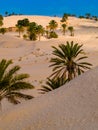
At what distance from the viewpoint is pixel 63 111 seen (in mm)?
20906

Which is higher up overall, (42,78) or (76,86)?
(76,86)

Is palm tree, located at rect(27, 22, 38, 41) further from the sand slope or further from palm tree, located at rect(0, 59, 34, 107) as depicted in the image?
the sand slope

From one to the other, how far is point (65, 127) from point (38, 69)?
46.6 meters

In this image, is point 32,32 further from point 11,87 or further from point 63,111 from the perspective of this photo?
point 63,111

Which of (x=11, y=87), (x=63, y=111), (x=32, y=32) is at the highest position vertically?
(x=32, y=32)

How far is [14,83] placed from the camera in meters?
31.4

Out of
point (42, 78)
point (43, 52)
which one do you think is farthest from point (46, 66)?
point (43, 52)

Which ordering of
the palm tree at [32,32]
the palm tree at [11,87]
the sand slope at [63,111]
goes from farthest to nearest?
the palm tree at [32,32] < the palm tree at [11,87] < the sand slope at [63,111]

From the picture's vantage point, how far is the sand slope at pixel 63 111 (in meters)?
19.8

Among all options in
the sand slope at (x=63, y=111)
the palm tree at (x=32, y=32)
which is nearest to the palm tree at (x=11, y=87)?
the sand slope at (x=63, y=111)

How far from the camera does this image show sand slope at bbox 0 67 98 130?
1981 cm

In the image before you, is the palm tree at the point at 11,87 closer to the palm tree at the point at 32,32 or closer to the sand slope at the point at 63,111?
the sand slope at the point at 63,111

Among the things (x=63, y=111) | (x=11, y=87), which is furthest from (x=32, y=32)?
(x=63, y=111)

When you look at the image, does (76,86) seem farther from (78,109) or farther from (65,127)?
(65,127)
